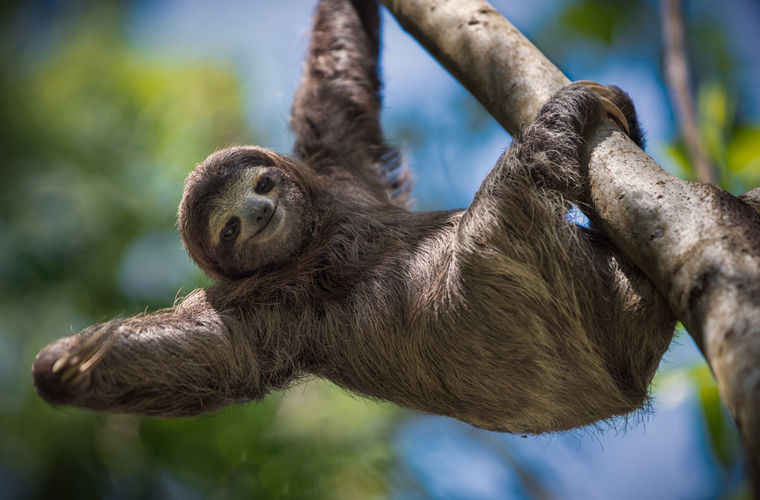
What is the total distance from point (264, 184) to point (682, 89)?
4.90 meters

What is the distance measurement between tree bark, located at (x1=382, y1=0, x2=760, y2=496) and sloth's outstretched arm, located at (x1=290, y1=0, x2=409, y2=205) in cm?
250

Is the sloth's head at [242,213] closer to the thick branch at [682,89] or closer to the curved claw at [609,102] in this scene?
the curved claw at [609,102]

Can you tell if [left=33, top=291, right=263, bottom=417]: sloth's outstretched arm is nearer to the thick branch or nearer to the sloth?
the sloth

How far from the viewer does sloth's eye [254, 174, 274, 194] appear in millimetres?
6219

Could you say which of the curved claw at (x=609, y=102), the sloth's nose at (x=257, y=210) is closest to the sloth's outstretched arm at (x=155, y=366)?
the sloth's nose at (x=257, y=210)

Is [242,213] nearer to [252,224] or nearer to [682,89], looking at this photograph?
[252,224]

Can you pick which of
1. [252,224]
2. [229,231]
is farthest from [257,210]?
[229,231]

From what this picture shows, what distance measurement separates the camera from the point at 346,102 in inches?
305

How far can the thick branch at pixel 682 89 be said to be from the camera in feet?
24.2

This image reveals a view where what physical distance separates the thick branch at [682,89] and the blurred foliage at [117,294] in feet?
17.6

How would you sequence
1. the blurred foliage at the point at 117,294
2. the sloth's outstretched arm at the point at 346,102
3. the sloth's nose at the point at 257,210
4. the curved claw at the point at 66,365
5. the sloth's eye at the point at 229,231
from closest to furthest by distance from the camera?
the curved claw at the point at 66,365
the sloth's nose at the point at 257,210
the sloth's eye at the point at 229,231
the sloth's outstretched arm at the point at 346,102
the blurred foliage at the point at 117,294

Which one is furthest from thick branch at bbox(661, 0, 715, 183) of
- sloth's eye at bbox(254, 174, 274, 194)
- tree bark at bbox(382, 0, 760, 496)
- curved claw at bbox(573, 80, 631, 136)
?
sloth's eye at bbox(254, 174, 274, 194)

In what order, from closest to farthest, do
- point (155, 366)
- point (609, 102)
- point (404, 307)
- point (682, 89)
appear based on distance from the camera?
point (609, 102)
point (155, 366)
point (404, 307)
point (682, 89)

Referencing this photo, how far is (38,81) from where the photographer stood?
11281 mm
